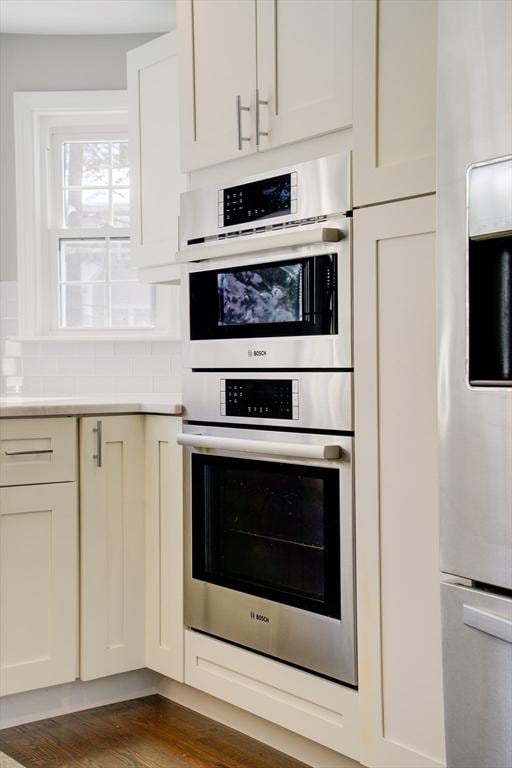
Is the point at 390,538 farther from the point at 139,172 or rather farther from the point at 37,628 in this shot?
the point at 139,172

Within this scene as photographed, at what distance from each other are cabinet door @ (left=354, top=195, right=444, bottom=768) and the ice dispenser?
56cm

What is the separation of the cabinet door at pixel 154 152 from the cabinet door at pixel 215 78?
0.37m

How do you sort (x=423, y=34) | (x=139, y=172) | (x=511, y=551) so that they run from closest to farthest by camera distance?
(x=511, y=551), (x=423, y=34), (x=139, y=172)

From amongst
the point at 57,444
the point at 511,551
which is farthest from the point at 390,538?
the point at 57,444

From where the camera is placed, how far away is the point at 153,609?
294 centimetres

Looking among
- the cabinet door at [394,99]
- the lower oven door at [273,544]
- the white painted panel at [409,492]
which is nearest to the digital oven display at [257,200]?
the cabinet door at [394,99]

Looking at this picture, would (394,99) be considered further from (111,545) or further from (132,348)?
(132,348)

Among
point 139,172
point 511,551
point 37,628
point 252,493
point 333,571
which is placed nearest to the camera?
point 511,551

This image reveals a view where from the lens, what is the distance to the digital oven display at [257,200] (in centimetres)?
238

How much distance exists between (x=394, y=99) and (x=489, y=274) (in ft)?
2.60

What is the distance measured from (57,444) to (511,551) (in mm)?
1798

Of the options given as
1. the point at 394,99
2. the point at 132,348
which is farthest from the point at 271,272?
the point at 132,348

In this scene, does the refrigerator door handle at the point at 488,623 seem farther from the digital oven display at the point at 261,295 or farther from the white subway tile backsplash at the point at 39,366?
the white subway tile backsplash at the point at 39,366

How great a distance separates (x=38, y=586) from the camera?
110 inches
